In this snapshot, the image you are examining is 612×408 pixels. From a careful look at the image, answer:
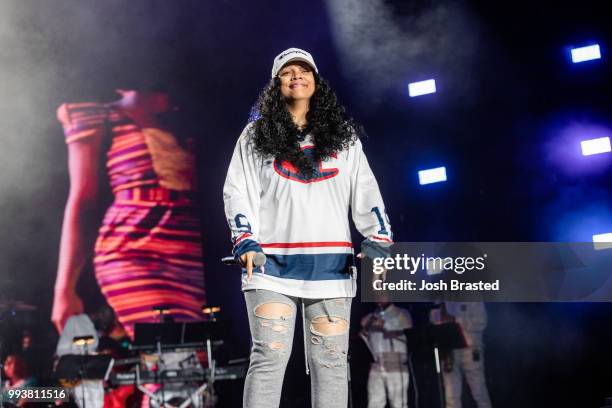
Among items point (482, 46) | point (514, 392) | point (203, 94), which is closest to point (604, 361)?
point (514, 392)

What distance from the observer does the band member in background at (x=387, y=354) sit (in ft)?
21.2

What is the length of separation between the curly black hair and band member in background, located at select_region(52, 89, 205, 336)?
17.1 feet

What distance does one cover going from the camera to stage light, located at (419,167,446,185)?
6.44 meters

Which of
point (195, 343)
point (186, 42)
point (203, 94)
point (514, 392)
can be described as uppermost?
point (186, 42)

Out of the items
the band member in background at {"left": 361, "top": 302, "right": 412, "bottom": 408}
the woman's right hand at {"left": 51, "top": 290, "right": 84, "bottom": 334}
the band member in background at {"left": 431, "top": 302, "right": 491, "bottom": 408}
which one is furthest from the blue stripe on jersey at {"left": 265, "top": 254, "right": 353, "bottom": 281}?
the woman's right hand at {"left": 51, "top": 290, "right": 84, "bottom": 334}

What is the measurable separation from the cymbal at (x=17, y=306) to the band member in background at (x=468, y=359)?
4.52 m

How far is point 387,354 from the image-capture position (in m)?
6.56

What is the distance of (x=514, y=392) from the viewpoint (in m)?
6.49

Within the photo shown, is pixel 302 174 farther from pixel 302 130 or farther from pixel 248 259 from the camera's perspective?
pixel 248 259

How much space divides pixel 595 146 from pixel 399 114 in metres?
1.82

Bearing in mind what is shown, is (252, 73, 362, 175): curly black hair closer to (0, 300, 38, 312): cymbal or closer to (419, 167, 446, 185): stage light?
(419, 167, 446, 185): stage light

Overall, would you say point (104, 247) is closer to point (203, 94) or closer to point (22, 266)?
point (22, 266)

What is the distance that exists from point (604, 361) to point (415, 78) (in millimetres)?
3035

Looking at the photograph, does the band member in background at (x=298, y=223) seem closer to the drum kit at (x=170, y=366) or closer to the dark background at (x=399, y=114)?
the dark background at (x=399, y=114)
